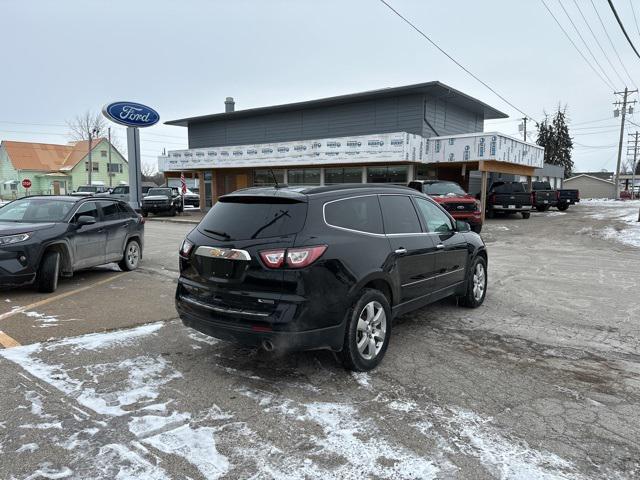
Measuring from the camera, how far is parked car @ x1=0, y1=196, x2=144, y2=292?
666cm

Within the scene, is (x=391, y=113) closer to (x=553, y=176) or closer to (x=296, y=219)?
(x=296, y=219)

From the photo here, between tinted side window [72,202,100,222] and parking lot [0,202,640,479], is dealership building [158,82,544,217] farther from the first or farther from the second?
parking lot [0,202,640,479]

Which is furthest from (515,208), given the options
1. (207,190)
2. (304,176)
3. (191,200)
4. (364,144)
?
(191,200)

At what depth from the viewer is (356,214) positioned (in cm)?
430

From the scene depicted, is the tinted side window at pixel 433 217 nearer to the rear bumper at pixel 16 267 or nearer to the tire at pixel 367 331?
the tire at pixel 367 331

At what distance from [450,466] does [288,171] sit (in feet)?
77.8

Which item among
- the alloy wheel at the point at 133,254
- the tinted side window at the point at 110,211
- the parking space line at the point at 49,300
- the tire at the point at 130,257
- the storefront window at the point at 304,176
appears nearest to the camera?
the parking space line at the point at 49,300

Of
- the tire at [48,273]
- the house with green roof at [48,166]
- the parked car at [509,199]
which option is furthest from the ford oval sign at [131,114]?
the house with green roof at [48,166]

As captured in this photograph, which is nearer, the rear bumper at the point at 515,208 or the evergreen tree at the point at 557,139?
the rear bumper at the point at 515,208

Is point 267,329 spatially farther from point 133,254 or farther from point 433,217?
point 133,254

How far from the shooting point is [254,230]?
3.93 m

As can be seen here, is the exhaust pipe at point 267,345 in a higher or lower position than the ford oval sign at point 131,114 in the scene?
lower

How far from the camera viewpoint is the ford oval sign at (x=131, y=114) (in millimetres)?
14250

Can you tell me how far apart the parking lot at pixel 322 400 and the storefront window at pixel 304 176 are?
1875 centimetres
